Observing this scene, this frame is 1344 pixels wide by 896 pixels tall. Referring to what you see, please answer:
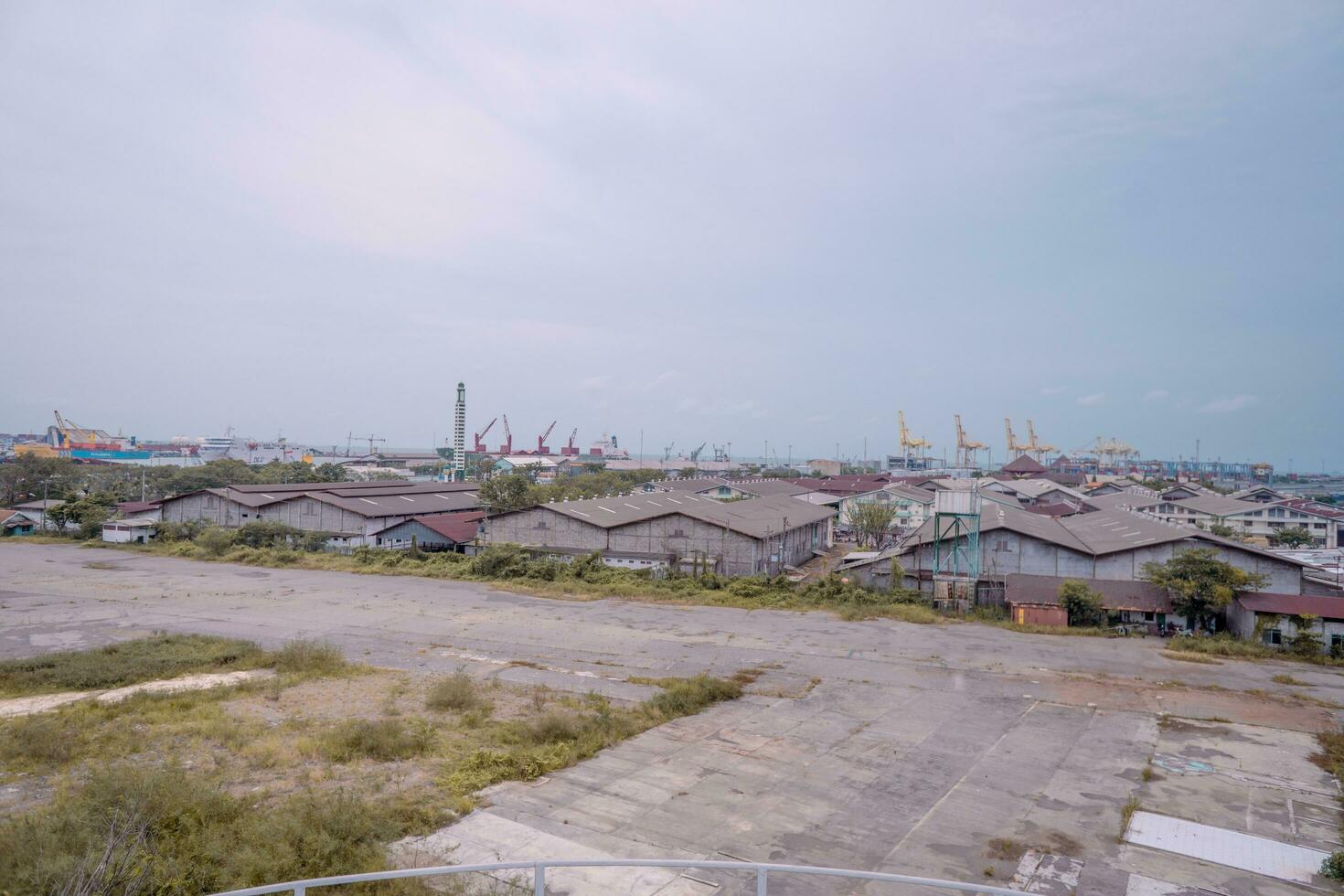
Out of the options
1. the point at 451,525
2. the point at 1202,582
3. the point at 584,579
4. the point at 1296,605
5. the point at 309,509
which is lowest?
the point at 584,579

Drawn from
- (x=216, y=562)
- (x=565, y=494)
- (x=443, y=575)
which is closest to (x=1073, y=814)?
(x=443, y=575)

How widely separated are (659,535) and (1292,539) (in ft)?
126

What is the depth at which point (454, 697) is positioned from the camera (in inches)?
546

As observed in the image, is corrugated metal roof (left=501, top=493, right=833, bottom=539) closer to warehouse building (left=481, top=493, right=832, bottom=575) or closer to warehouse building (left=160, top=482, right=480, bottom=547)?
warehouse building (left=481, top=493, right=832, bottom=575)

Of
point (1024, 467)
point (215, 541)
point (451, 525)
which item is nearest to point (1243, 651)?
point (451, 525)

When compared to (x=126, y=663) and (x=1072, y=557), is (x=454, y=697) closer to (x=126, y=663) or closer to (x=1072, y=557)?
(x=126, y=663)

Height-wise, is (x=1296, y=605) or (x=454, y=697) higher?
(x=1296, y=605)

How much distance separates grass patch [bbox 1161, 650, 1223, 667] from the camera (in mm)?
18422

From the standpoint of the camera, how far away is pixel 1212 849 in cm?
899

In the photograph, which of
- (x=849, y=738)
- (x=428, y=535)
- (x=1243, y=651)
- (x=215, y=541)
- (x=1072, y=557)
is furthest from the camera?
(x=428, y=535)

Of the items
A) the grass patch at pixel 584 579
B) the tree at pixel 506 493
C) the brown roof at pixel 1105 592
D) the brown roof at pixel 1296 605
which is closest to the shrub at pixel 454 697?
the grass patch at pixel 584 579

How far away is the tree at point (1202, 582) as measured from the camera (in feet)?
67.3

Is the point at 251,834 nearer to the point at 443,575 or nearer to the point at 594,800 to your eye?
the point at 594,800

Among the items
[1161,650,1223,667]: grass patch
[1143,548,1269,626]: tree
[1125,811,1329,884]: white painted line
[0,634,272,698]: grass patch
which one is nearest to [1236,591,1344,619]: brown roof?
[1143,548,1269,626]: tree
